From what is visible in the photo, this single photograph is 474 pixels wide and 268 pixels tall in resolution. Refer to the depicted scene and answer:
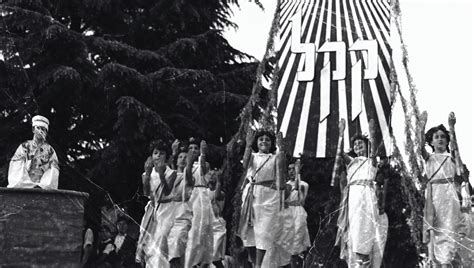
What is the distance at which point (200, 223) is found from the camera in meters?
9.01

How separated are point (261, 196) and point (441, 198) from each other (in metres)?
1.90

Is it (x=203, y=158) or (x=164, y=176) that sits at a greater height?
(x=203, y=158)

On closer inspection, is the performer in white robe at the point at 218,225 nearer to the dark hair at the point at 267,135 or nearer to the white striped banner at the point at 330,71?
the dark hair at the point at 267,135

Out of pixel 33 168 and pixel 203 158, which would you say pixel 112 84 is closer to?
pixel 203 158

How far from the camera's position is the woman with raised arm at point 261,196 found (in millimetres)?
8180

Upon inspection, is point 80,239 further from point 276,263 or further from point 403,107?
point 403,107

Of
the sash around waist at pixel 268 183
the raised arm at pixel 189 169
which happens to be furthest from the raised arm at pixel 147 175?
the sash around waist at pixel 268 183

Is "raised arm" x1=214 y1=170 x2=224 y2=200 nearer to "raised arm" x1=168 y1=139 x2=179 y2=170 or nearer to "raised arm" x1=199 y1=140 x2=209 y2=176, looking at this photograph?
"raised arm" x1=199 y1=140 x2=209 y2=176

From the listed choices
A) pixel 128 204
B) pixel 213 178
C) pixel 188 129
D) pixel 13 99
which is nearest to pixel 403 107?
pixel 213 178

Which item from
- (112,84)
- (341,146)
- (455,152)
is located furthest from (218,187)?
(112,84)

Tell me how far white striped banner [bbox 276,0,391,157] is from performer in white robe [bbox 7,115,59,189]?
16.1ft

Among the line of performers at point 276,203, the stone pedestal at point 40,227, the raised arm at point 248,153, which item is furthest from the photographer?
the raised arm at point 248,153

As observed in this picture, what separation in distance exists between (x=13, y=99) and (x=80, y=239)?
5663 mm

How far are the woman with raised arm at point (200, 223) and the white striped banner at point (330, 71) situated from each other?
3214mm
